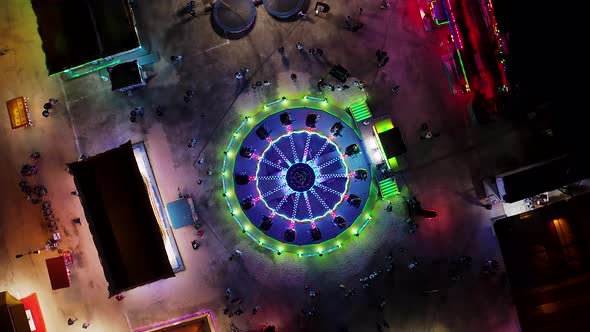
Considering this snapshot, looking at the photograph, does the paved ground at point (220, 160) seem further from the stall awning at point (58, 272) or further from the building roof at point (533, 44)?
the building roof at point (533, 44)

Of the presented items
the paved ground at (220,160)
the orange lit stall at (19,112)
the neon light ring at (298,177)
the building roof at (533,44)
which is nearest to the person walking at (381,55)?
the paved ground at (220,160)

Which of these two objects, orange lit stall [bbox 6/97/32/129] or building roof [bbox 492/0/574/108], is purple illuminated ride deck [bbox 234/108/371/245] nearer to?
building roof [bbox 492/0/574/108]

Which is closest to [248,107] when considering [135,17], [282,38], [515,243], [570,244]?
[282,38]

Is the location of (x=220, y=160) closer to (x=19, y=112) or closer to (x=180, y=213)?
(x=180, y=213)

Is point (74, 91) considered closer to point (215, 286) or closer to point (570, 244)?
point (215, 286)

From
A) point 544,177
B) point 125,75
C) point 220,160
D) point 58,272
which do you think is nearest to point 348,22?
point 220,160
